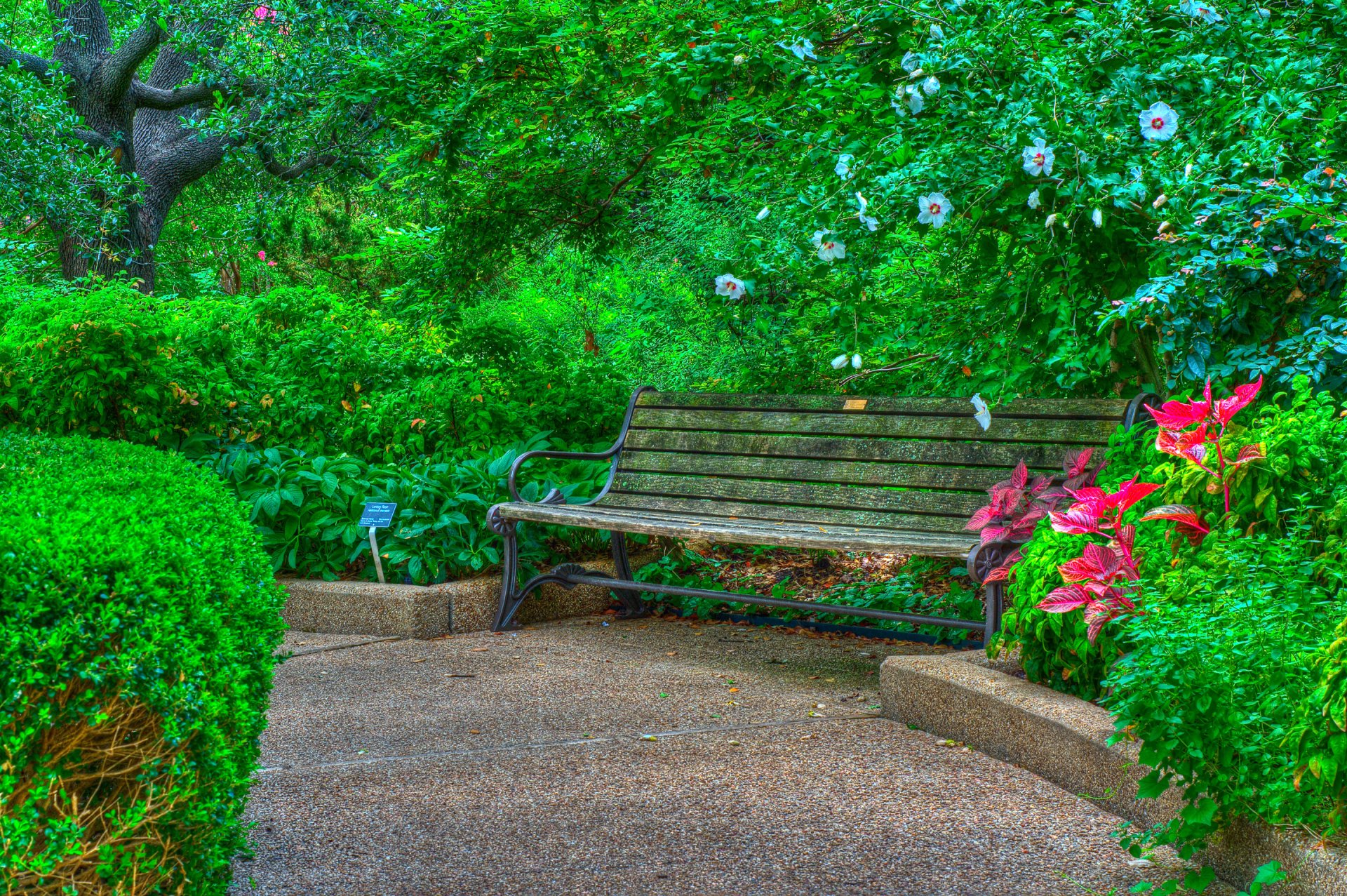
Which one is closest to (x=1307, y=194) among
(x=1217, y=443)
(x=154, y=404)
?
(x=1217, y=443)

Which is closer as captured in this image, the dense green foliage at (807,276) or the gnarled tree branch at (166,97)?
the dense green foliage at (807,276)

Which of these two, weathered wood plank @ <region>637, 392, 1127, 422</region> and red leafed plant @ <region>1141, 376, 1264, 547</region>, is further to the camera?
weathered wood plank @ <region>637, 392, 1127, 422</region>

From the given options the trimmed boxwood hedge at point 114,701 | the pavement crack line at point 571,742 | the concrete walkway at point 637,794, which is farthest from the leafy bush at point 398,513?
the trimmed boxwood hedge at point 114,701

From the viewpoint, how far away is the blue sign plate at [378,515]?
16.8ft

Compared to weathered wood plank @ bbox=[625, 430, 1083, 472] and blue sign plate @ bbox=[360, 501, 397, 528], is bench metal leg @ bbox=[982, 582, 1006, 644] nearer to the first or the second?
weathered wood plank @ bbox=[625, 430, 1083, 472]

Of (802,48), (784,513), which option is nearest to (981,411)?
(784,513)

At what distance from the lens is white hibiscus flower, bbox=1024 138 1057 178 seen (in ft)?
10.8

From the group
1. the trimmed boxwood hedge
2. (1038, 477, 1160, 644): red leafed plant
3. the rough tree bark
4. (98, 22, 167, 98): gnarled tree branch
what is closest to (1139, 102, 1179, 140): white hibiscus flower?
(1038, 477, 1160, 644): red leafed plant

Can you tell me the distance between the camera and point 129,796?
1.74 metres

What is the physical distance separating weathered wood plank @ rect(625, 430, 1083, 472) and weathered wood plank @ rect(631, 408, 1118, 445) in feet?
0.09

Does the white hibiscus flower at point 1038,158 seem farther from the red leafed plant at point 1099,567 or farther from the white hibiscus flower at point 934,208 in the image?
the red leafed plant at point 1099,567

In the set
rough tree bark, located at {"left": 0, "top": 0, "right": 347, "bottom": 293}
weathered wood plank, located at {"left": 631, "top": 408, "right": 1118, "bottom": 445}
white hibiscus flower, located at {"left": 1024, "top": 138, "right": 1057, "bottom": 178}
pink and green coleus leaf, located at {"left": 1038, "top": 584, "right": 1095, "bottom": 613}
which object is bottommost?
pink and green coleus leaf, located at {"left": 1038, "top": 584, "right": 1095, "bottom": 613}

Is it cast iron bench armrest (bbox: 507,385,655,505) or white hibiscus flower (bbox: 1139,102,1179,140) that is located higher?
white hibiscus flower (bbox: 1139,102,1179,140)

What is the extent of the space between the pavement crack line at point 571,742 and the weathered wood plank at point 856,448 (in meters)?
1.15
